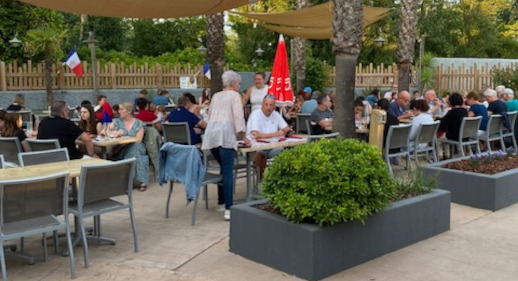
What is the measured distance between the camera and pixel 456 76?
20953mm

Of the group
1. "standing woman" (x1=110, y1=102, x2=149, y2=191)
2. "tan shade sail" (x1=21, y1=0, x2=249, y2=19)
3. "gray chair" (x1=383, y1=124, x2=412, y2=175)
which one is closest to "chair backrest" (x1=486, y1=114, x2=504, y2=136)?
"gray chair" (x1=383, y1=124, x2=412, y2=175)

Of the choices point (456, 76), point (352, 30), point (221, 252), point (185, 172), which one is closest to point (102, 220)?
point (185, 172)

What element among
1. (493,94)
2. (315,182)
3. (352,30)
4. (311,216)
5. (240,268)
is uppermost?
(352,30)

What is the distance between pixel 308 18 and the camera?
12375 mm

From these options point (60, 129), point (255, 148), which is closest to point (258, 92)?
point (255, 148)

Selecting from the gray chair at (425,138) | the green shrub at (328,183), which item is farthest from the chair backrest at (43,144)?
the gray chair at (425,138)

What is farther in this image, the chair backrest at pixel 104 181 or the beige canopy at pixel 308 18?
the beige canopy at pixel 308 18

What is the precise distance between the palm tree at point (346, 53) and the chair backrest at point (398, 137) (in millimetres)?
578

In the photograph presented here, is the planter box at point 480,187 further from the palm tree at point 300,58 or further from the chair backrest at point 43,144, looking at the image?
the palm tree at point 300,58

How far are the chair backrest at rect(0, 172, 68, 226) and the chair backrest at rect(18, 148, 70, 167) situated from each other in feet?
3.99

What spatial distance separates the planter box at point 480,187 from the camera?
6.30 meters

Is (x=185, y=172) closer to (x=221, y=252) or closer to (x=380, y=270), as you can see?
(x=221, y=252)

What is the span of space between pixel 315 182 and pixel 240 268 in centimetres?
93

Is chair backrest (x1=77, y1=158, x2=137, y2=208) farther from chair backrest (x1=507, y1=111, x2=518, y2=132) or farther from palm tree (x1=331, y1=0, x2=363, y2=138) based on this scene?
chair backrest (x1=507, y1=111, x2=518, y2=132)
